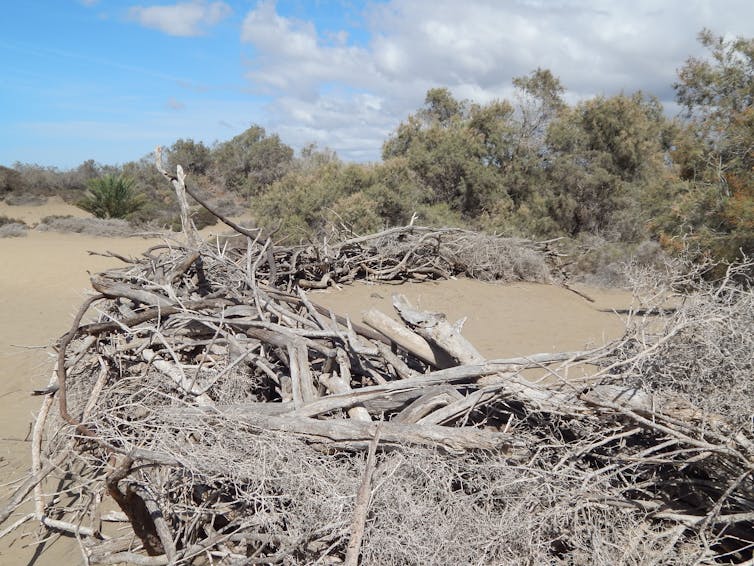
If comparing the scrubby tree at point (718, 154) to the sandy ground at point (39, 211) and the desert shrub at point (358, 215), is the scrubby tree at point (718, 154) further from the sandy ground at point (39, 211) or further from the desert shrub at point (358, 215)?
the sandy ground at point (39, 211)

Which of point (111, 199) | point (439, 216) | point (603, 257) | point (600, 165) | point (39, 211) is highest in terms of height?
point (600, 165)

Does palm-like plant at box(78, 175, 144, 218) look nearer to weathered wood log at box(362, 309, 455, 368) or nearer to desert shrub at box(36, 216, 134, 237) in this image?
desert shrub at box(36, 216, 134, 237)

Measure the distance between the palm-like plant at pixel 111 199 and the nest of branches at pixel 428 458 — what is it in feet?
57.6

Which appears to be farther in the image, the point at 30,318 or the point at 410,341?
the point at 30,318

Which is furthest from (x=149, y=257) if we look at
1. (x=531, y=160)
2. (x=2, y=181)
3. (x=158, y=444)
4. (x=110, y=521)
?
(x=2, y=181)

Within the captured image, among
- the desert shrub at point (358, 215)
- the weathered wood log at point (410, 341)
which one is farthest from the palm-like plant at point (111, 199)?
the weathered wood log at point (410, 341)

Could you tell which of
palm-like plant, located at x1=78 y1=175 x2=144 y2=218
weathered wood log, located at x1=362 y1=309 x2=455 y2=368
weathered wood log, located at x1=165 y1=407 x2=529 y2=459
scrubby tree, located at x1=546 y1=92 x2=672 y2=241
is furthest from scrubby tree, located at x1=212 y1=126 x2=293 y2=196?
weathered wood log, located at x1=165 y1=407 x2=529 y2=459

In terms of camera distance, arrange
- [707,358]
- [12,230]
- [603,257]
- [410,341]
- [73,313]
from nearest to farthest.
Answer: [707,358], [410,341], [73,313], [603,257], [12,230]

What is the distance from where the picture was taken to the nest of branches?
2447mm

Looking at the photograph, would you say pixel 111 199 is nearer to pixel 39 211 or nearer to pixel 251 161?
pixel 39 211

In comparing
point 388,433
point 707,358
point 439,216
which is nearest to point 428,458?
point 388,433

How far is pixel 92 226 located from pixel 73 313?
1276cm

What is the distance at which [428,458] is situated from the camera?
103 inches

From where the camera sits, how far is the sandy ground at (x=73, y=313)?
4398mm
